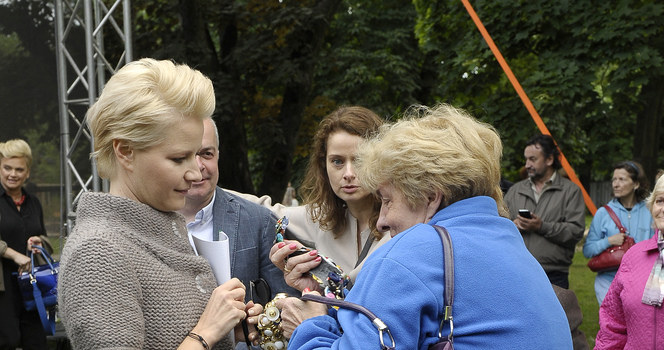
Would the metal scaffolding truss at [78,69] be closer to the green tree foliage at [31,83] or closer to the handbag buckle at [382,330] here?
the green tree foliage at [31,83]

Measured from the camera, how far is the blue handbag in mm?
5410

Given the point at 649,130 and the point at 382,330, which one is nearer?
the point at 382,330

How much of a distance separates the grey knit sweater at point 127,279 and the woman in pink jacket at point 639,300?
2472mm

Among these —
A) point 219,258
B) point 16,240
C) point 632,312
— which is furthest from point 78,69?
point 632,312

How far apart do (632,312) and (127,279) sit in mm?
2783

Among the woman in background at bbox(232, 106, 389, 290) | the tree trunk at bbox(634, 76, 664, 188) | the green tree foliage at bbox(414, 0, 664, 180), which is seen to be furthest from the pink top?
the tree trunk at bbox(634, 76, 664, 188)

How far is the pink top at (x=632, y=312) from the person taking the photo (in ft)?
11.0

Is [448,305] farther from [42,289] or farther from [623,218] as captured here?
[623,218]

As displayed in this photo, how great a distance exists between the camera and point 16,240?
5.74 m

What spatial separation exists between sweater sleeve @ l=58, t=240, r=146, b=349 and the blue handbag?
4.11 meters

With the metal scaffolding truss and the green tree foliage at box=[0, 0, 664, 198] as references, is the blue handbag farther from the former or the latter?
the green tree foliage at box=[0, 0, 664, 198]

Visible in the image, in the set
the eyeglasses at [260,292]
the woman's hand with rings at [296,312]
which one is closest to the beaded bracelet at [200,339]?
the woman's hand with rings at [296,312]

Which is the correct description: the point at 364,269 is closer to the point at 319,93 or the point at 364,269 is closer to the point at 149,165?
the point at 149,165

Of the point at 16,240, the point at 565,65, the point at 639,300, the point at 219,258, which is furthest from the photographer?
the point at 565,65
